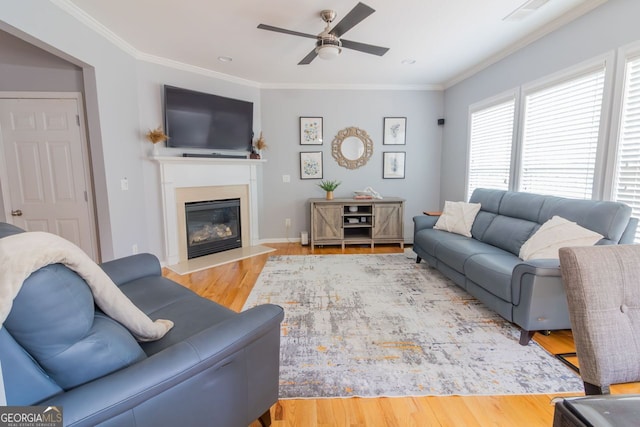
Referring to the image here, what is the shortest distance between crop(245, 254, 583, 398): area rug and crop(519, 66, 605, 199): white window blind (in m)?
1.39

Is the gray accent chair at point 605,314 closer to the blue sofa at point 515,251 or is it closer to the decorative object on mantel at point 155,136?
the blue sofa at point 515,251

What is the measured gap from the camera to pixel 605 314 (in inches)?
33.3

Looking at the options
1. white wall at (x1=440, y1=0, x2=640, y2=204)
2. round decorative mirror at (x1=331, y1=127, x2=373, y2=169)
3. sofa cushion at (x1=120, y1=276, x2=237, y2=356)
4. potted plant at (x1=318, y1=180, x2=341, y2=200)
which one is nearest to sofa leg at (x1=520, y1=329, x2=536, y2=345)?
sofa cushion at (x1=120, y1=276, x2=237, y2=356)

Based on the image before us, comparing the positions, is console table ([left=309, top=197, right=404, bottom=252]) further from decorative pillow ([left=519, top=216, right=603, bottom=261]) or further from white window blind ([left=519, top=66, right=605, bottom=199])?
decorative pillow ([left=519, top=216, right=603, bottom=261])

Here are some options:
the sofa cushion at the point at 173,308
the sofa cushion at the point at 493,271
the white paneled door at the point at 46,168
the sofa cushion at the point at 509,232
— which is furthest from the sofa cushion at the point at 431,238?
the white paneled door at the point at 46,168

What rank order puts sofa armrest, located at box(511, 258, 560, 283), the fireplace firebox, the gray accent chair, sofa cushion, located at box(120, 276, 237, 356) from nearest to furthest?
the gray accent chair, sofa cushion, located at box(120, 276, 237, 356), sofa armrest, located at box(511, 258, 560, 283), the fireplace firebox

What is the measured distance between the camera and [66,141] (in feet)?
10.0

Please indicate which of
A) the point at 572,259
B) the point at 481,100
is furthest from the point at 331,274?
the point at 481,100

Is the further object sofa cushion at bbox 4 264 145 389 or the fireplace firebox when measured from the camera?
the fireplace firebox

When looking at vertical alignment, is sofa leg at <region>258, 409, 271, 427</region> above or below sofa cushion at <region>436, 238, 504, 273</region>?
below

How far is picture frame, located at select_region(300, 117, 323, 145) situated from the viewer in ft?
15.9

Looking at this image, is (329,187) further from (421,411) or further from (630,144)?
(421,411)

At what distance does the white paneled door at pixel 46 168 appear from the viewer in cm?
301

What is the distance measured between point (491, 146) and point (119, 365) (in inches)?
168
